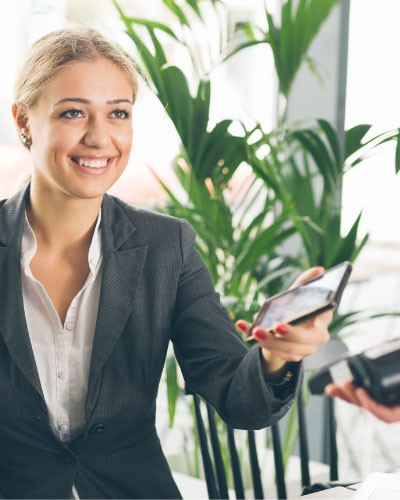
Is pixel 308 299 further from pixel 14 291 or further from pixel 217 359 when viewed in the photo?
pixel 14 291

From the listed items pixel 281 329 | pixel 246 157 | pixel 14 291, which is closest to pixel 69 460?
pixel 14 291

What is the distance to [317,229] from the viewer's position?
2.22 meters

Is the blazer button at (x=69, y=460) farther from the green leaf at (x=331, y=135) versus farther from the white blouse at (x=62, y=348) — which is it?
the green leaf at (x=331, y=135)

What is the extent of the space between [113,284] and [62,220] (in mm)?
175

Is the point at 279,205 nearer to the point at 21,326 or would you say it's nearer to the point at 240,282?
the point at 240,282

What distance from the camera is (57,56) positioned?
64.7 inches

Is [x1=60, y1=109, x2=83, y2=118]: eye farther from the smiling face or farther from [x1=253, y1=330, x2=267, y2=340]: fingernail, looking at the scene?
[x1=253, y1=330, x2=267, y2=340]: fingernail

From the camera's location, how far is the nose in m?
1.63

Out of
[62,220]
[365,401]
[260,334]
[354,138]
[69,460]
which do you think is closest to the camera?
[365,401]

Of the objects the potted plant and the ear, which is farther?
the potted plant

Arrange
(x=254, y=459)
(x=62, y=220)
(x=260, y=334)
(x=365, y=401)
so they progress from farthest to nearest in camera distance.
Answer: (x=254, y=459)
(x=62, y=220)
(x=260, y=334)
(x=365, y=401)

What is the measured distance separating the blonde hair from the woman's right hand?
2.72 ft

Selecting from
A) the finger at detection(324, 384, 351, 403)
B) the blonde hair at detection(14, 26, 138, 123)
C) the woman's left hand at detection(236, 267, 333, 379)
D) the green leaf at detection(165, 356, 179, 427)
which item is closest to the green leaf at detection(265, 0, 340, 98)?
the blonde hair at detection(14, 26, 138, 123)

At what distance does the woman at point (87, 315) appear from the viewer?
161 centimetres
